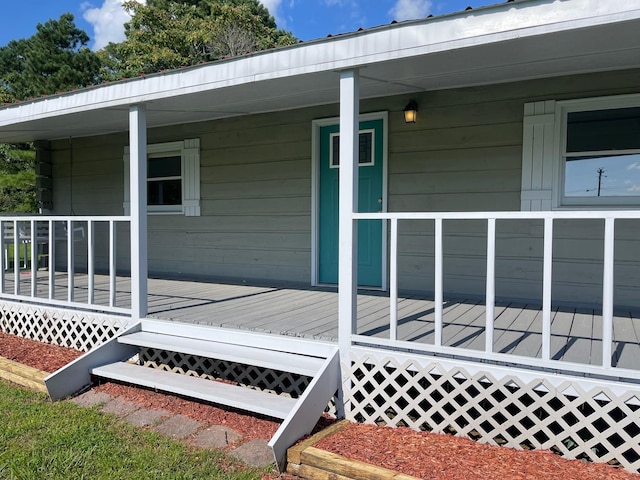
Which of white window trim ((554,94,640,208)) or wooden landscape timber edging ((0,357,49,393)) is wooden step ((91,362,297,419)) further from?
white window trim ((554,94,640,208))

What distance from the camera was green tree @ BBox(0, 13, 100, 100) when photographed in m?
19.3

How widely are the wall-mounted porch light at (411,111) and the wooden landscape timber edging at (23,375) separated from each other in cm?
377

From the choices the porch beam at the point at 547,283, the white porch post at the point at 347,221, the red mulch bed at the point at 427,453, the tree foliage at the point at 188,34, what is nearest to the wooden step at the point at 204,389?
the red mulch bed at the point at 427,453

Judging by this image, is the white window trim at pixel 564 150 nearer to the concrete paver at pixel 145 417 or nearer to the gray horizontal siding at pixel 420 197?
the gray horizontal siding at pixel 420 197

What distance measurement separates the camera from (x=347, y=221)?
10.5 ft

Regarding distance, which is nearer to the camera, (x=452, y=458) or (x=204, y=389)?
(x=452, y=458)

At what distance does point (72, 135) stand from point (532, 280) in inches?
262

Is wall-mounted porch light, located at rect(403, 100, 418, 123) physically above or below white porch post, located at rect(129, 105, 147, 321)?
above

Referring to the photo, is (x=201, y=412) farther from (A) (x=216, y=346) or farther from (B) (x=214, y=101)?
(B) (x=214, y=101)

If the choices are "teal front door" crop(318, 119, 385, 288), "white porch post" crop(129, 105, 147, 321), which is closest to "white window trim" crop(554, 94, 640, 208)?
"teal front door" crop(318, 119, 385, 288)

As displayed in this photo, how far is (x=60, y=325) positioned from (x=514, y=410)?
402 cm

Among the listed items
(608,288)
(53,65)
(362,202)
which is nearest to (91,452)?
(608,288)

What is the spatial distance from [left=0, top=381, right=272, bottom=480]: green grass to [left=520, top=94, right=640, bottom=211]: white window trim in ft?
10.6

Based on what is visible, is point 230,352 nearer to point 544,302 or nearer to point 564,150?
point 544,302
